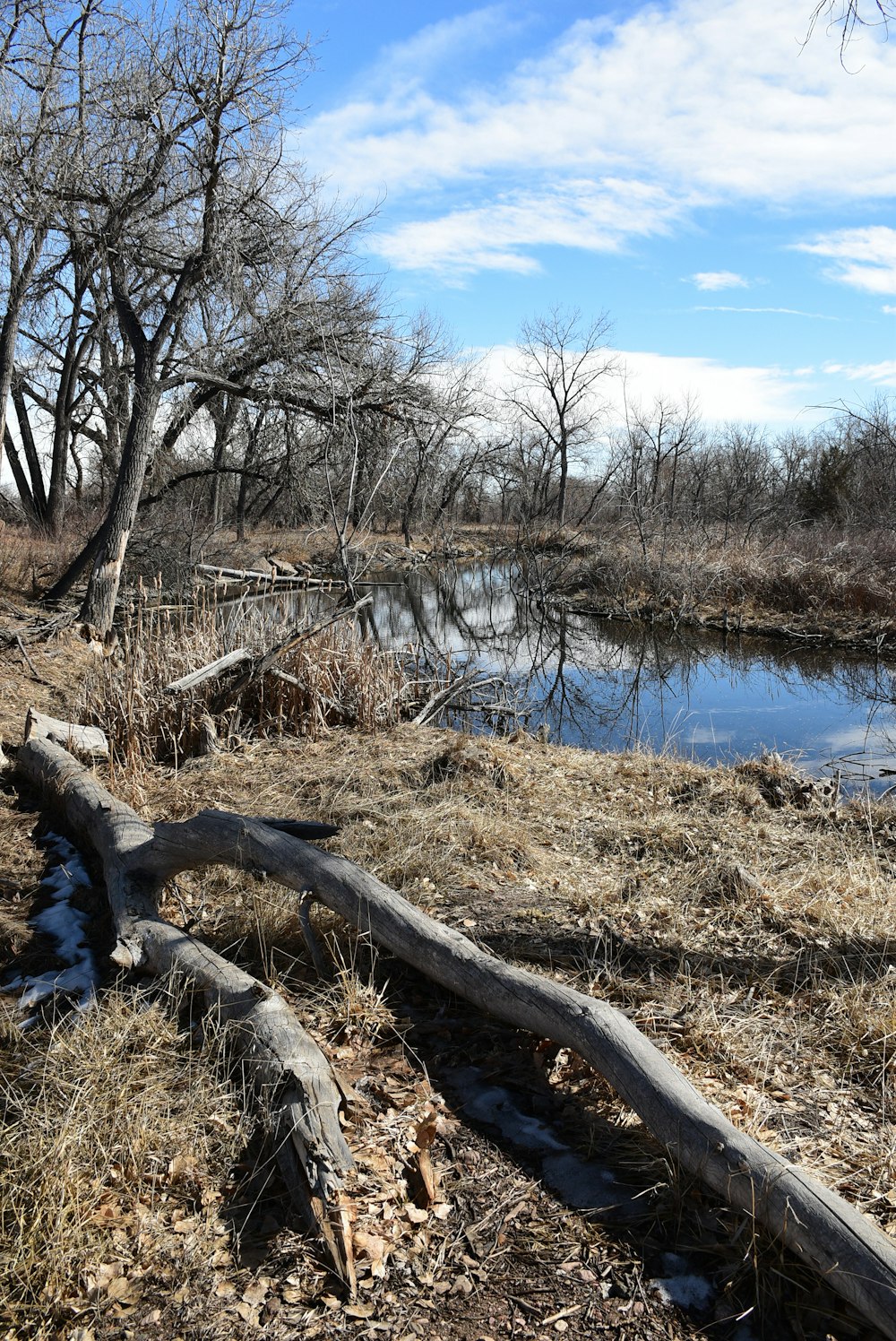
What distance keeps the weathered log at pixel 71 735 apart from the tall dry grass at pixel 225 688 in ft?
0.58

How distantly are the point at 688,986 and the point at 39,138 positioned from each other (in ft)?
38.8

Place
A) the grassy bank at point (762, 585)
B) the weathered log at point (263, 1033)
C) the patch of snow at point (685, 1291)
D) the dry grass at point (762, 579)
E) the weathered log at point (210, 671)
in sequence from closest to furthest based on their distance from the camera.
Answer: the patch of snow at point (685, 1291) → the weathered log at point (263, 1033) → the weathered log at point (210, 671) → the grassy bank at point (762, 585) → the dry grass at point (762, 579)

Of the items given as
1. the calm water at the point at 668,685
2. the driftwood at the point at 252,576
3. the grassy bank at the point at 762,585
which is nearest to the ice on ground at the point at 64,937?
the calm water at the point at 668,685

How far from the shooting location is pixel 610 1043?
301 centimetres

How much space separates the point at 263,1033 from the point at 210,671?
5265mm

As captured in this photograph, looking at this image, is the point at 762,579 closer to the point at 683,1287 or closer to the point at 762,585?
the point at 762,585

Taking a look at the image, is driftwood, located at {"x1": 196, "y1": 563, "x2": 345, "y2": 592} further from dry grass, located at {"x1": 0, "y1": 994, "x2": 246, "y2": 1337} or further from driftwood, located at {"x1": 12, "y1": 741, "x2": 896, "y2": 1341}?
dry grass, located at {"x1": 0, "y1": 994, "x2": 246, "y2": 1337}

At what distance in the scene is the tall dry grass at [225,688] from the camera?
773 centimetres

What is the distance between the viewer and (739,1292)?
2432 mm

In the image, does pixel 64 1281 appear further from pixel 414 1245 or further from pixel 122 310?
pixel 122 310

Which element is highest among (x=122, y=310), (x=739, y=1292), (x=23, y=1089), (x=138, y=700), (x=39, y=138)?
(x=39, y=138)

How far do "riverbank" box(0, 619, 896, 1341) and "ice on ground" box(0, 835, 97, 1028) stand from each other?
0.11m

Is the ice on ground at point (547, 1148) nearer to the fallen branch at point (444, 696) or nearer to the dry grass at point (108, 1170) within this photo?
the dry grass at point (108, 1170)

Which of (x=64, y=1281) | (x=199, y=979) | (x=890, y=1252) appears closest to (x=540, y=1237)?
(x=890, y=1252)
